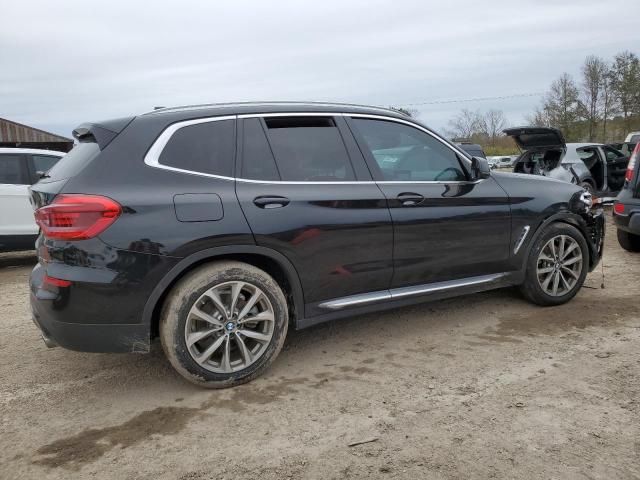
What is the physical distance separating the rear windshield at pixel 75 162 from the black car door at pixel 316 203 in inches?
34.8

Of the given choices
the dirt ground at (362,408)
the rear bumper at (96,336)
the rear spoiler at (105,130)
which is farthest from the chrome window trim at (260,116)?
the dirt ground at (362,408)

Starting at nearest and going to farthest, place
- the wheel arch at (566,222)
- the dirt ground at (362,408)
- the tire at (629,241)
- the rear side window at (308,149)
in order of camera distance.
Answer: the dirt ground at (362,408)
the rear side window at (308,149)
the wheel arch at (566,222)
the tire at (629,241)

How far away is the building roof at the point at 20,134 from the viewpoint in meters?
28.5

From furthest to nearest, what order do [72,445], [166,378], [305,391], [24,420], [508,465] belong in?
[166,378] < [305,391] < [24,420] < [72,445] < [508,465]

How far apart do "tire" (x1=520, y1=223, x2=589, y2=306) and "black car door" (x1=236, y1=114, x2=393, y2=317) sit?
1.55 metres

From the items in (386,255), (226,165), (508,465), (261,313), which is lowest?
(508,465)

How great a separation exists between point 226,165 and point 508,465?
7.49 ft

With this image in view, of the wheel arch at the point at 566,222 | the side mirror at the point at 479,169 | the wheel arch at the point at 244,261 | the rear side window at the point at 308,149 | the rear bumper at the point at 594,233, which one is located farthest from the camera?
the rear bumper at the point at 594,233

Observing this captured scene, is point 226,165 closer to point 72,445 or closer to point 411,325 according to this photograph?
point 72,445

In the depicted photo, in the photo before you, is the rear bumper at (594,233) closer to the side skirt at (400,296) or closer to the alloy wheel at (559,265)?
the alloy wheel at (559,265)

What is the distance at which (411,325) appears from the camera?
4.43 meters

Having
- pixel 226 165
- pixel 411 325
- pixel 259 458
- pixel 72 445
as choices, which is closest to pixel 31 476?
pixel 72 445

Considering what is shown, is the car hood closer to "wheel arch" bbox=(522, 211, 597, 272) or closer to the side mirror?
"wheel arch" bbox=(522, 211, 597, 272)

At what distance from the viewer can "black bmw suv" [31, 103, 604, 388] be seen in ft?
9.92
